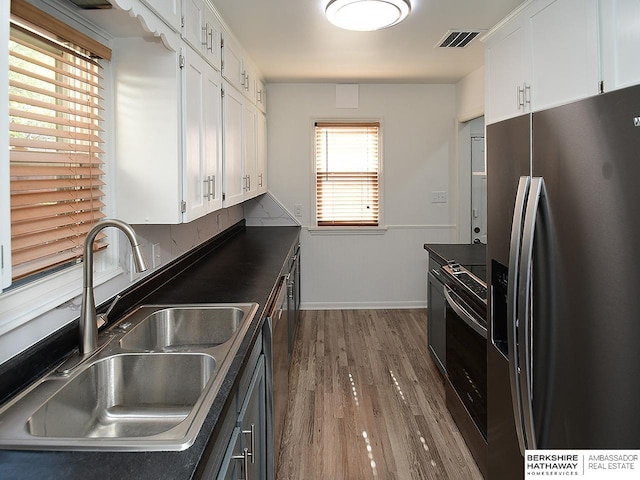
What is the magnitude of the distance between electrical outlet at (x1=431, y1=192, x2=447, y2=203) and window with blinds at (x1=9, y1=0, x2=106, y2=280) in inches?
156

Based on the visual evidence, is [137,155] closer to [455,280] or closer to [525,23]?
[455,280]

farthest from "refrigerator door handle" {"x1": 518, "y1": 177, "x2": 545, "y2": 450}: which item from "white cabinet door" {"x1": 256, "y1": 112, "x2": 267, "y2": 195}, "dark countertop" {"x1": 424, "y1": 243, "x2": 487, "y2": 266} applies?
"white cabinet door" {"x1": 256, "y1": 112, "x2": 267, "y2": 195}

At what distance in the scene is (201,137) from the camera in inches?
94.4

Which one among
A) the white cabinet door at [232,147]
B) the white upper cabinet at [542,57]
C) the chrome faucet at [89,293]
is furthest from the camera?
the white cabinet door at [232,147]

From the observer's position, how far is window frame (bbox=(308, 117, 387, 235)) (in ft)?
17.1

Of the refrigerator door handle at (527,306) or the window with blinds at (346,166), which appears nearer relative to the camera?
the refrigerator door handle at (527,306)

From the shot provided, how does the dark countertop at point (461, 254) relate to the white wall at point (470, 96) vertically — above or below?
below

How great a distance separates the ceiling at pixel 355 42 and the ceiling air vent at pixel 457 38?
5 centimetres

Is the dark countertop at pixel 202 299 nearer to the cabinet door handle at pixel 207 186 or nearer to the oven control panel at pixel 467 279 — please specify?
the cabinet door handle at pixel 207 186

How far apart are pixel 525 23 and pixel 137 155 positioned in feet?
7.19

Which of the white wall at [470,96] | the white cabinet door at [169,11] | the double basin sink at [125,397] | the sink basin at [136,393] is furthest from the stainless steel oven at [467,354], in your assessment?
the white wall at [470,96]

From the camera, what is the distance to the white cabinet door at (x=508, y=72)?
9.02 ft

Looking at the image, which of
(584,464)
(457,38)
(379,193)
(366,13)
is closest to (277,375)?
(584,464)

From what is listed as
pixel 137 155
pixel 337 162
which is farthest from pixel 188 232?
pixel 337 162
